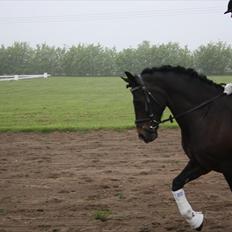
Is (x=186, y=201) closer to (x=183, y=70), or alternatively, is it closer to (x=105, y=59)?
(x=183, y=70)

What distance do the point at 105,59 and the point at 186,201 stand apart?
2581 inches

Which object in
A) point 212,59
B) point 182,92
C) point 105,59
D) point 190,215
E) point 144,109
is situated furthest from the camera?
point 105,59

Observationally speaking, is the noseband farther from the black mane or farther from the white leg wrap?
the white leg wrap

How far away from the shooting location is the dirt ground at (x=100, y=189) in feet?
22.5

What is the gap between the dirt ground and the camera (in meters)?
6.86

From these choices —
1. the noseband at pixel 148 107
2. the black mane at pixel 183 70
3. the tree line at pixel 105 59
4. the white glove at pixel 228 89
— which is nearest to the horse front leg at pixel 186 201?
the noseband at pixel 148 107

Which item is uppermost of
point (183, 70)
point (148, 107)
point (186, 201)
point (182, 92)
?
point (183, 70)

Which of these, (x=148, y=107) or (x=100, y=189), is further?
(x=100, y=189)

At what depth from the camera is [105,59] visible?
71188 millimetres

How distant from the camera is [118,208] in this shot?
24.9 feet

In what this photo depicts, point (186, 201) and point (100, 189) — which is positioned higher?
point (186, 201)

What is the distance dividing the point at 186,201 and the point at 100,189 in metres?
2.74

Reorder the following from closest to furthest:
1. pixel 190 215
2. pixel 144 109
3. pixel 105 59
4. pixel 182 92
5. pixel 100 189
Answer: pixel 144 109, pixel 190 215, pixel 182 92, pixel 100 189, pixel 105 59

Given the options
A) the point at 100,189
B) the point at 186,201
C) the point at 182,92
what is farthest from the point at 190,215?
the point at 100,189
